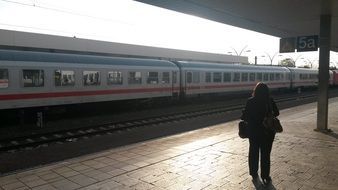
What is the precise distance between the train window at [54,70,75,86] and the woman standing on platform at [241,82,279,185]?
35.6 ft

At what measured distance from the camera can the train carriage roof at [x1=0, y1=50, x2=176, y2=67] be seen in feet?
43.6

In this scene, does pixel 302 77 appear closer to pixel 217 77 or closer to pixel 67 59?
pixel 217 77

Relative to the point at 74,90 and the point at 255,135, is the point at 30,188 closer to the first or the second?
the point at 255,135

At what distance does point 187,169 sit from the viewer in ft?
20.9

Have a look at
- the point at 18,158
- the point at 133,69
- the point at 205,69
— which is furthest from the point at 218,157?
the point at 205,69

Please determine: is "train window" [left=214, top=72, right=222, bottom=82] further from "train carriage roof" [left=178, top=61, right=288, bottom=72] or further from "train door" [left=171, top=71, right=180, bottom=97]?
"train door" [left=171, top=71, right=180, bottom=97]

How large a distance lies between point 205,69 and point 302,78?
2076 cm

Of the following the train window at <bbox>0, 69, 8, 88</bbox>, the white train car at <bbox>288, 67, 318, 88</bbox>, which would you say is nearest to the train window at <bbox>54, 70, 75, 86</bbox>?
the train window at <bbox>0, 69, 8, 88</bbox>

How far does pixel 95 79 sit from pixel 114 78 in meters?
1.20

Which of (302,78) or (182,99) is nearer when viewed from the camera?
(182,99)

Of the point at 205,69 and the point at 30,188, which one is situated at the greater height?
the point at 205,69

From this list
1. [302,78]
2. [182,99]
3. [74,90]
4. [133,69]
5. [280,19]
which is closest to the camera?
[280,19]

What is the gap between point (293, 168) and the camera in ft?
20.7

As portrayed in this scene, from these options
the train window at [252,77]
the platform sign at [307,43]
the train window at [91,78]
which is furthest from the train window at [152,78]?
the train window at [252,77]
